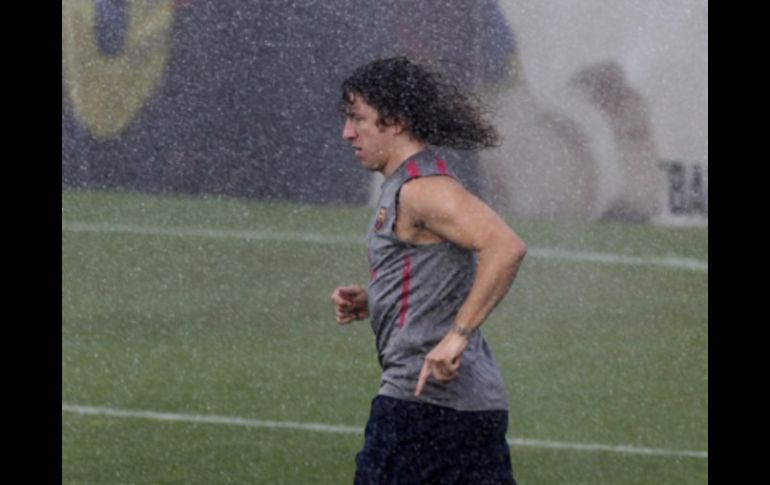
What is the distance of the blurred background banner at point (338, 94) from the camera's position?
14789 millimetres

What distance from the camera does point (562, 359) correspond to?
942 centimetres

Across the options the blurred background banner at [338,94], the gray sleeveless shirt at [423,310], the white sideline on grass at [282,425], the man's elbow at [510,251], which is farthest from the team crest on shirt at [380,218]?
the blurred background banner at [338,94]

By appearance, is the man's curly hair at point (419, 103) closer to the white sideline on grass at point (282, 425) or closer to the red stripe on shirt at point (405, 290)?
the red stripe on shirt at point (405, 290)

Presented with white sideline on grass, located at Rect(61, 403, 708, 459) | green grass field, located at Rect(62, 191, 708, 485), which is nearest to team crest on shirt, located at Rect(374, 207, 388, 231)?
green grass field, located at Rect(62, 191, 708, 485)

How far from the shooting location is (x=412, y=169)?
5105mm

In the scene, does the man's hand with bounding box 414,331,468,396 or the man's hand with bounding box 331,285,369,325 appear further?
the man's hand with bounding box 331,285,369,325

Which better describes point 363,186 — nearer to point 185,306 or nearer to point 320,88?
point 320,88

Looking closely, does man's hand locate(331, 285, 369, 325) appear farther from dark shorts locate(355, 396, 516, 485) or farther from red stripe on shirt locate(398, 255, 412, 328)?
dark shorts locate(355, 396, 516, 485)

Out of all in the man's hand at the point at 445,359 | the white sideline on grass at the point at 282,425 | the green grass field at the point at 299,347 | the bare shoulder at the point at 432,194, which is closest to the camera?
the man's hand at the point at 445,359

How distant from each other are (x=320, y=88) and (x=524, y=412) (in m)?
7.65

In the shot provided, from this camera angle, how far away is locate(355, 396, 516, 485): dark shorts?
5.01 meters

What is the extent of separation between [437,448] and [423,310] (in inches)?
12.6

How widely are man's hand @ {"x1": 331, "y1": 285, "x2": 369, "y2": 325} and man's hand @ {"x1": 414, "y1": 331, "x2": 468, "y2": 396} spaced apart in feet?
1.57
